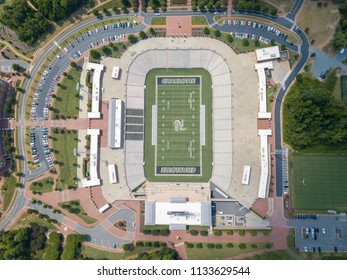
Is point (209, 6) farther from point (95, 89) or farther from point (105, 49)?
point (95, 89)

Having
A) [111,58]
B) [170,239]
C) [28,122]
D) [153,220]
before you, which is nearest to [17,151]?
[28,122]

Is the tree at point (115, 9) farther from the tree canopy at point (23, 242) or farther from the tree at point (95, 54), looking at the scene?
the tree canopy at point (23, 242)

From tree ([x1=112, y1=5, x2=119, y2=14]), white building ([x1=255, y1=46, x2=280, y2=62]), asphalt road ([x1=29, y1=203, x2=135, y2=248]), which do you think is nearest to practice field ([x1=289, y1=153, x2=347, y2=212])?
white building ([x1=255, y1=46, x2=280, y2=62])

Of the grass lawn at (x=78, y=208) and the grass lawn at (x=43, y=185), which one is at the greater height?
the grass lawn at (x=43, y=185)

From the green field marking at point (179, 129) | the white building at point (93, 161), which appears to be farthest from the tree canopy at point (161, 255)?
the green field marking at point (179, 129)

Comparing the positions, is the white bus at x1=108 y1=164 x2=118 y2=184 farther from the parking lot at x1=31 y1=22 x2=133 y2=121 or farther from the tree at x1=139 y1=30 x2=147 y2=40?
the tree at x1=139 y1=30 x2=147 y2=40

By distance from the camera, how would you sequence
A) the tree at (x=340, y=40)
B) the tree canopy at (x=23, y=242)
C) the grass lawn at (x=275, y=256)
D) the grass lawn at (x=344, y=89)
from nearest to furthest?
1. the tree canopy at (x=23, y=242)
2. the grass lawn at (x=275, y=256)
3. the tree at (x=340, y=40)
4. the grass lawn at (x=344, y=89)

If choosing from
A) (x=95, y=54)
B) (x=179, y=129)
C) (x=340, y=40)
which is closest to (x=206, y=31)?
(x=179, y=129)
